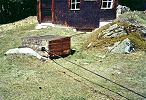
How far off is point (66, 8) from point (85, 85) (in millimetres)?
14473

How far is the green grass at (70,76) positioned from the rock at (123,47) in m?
0.45

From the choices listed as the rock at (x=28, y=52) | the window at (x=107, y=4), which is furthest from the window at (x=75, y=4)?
the rock at (x=28, y=52)

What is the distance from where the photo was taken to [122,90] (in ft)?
41.7

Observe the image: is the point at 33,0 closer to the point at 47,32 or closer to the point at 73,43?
the point at 47,32

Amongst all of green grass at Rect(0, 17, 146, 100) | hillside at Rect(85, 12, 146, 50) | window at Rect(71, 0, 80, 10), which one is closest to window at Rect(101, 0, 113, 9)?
window at Rect(71, 0, 80, 10)

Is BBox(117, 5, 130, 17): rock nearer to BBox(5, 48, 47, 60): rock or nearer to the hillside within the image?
→ the hillside

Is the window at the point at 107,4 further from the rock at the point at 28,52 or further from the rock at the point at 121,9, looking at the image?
the rock at the point at 28,52

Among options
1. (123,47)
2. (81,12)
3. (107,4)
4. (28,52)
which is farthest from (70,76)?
(107,4)

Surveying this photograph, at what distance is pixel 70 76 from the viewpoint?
47.1 feet

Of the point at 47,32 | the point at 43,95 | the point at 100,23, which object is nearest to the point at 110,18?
the point at 100,23

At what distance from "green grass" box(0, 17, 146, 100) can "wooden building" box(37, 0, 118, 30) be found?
7.22 meters

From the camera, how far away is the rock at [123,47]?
17656 mm

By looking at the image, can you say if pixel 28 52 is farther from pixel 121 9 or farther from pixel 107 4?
pixel 121 9

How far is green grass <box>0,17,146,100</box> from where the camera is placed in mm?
12391
